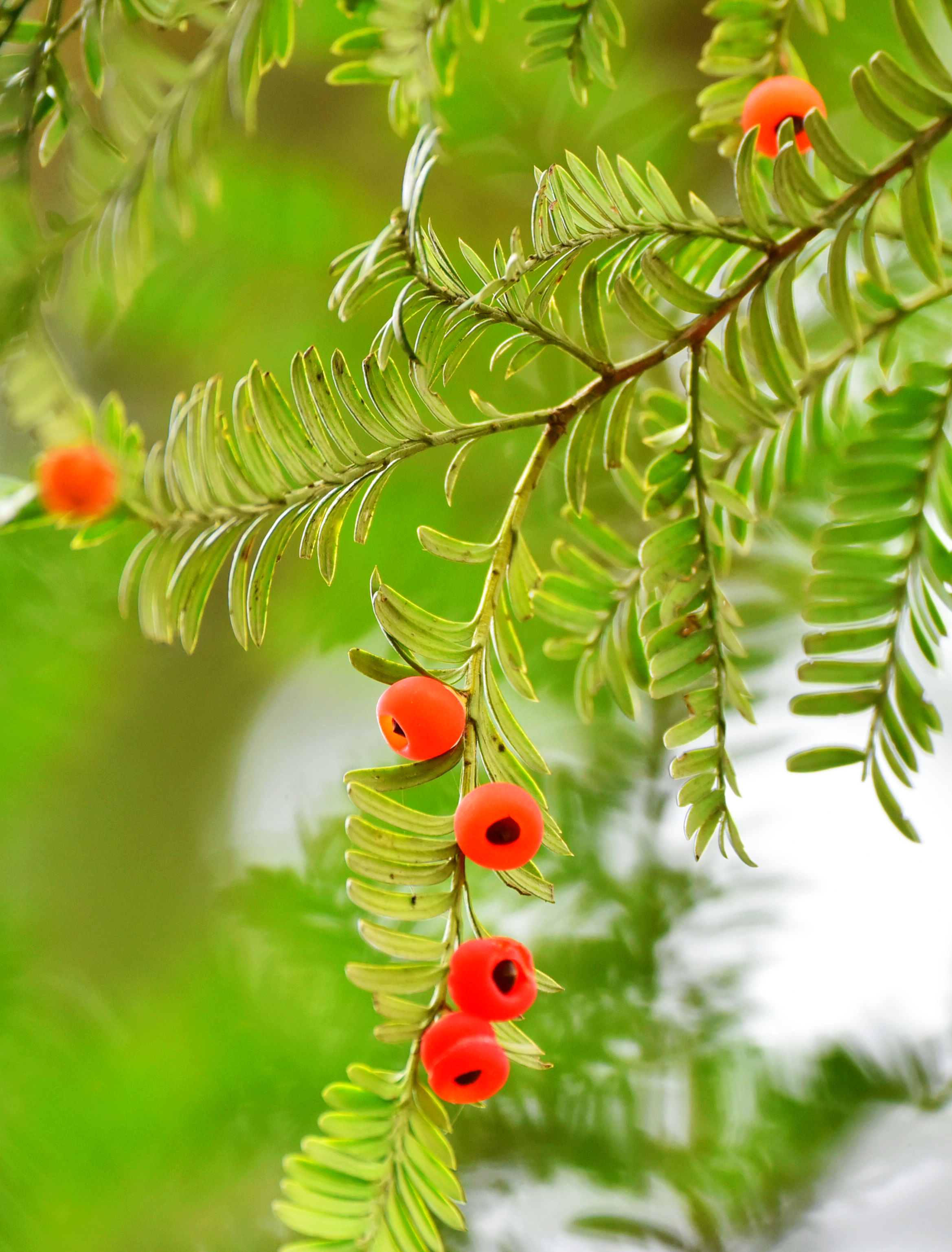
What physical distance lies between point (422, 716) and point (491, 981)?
0.07 metres

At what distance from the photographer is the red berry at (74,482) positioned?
0.18m

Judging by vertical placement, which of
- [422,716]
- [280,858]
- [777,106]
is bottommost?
[280,858]

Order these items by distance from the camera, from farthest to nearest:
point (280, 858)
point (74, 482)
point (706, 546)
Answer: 1. point (280, 858)
2. point (706, 546)
3. point (74, 482)

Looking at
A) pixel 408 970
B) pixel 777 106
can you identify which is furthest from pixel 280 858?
pixel 777 106

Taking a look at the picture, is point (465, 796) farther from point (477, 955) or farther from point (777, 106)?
point (777, 106)

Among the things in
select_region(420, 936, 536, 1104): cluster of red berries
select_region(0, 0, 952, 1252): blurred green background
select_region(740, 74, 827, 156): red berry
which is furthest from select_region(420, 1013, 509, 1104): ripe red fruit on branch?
select_region(0, 0, 952, 1252): blurred green background

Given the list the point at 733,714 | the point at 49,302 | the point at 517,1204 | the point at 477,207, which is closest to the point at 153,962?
the point at 517,1204

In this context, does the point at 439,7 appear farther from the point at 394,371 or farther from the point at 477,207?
the point at 477,207

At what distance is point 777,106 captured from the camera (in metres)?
0.32

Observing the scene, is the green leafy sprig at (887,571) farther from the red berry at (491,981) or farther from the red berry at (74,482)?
the red berry at (74,482)

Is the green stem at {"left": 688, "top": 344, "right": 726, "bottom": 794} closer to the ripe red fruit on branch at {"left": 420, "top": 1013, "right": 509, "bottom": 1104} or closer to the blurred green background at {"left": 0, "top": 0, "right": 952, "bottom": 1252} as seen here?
the ripe red fruit on branch at {"left": 420, "top": 1013, "right": 509, "bottom": 1104}

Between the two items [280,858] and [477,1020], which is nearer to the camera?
[477,1020]

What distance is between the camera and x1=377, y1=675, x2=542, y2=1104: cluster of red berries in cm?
24

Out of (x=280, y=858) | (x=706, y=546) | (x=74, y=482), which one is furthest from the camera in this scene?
(x=280, y=858)
